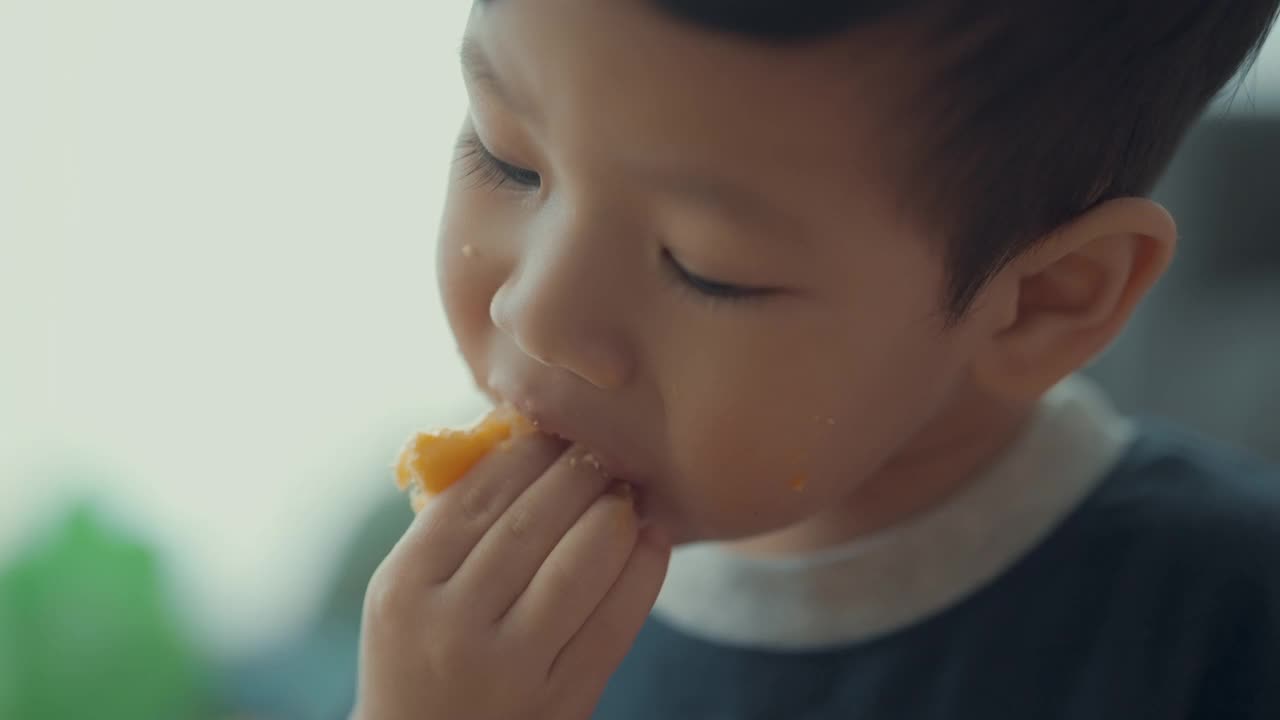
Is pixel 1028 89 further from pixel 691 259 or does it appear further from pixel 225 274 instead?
pixel 225 274

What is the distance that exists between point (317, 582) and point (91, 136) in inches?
21.6

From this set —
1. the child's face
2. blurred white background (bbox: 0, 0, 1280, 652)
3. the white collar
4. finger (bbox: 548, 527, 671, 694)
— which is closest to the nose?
the child's face

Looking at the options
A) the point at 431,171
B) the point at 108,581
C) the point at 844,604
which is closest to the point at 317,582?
the point at 108,581

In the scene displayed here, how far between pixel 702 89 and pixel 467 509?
238 mm

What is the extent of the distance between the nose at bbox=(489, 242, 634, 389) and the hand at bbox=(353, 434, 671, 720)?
0.08 meters

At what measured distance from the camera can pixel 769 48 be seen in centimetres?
52

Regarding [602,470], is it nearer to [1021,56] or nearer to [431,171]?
[1021,56]

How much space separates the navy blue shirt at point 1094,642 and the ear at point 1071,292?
0.15 meters

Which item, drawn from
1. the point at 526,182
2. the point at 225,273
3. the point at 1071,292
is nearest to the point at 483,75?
the point at 526,182

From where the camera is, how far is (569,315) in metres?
0.58

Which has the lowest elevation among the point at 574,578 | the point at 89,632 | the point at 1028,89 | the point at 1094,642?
the point at 89,632

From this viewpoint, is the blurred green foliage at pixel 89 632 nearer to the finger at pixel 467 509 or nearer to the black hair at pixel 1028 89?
the finger at pixel 467 509

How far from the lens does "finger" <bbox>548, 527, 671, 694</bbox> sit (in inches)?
25.1

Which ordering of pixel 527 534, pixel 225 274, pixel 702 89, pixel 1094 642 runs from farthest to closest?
1. pixel 225 274
2. pixel 1094 642
3. pixel 527 534
4. pixel 702 89
